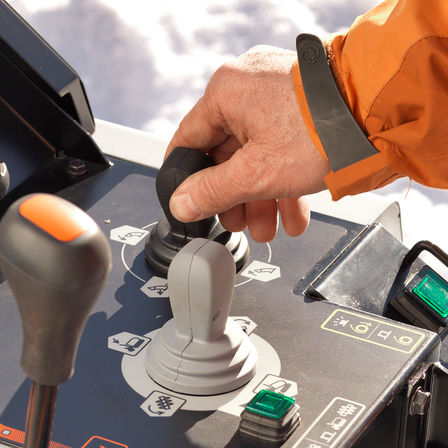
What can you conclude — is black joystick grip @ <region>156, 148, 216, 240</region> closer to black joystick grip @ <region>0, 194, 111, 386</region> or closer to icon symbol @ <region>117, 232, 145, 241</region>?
icon symbol @ <region>117, 232, 145, 241</region>

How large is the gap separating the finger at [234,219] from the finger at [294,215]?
0.06 metres

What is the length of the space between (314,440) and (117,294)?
1.20ft

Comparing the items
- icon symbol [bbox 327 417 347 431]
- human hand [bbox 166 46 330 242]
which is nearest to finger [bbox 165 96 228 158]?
human hand [bbox 166 46 330 242]

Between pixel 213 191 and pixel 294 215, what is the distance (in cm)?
19

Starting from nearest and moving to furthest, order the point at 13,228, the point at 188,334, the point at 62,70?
the point at 13,228
the point at 188,334
the point at 62,70

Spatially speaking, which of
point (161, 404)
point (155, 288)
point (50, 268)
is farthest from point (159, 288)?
point (50, 268)

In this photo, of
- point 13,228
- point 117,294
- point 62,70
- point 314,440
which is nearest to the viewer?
point 13,228

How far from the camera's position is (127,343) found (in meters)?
1.04

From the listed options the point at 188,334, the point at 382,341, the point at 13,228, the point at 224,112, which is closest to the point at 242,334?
the point at 188,334

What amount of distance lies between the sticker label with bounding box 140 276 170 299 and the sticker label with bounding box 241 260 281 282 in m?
0.12

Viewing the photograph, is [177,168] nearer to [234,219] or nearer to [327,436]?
[234,219]

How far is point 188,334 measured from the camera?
987 mm

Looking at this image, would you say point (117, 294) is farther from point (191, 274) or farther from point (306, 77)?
point (306, 77)

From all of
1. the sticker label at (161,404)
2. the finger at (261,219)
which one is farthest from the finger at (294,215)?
the sticker label at (161,404)
